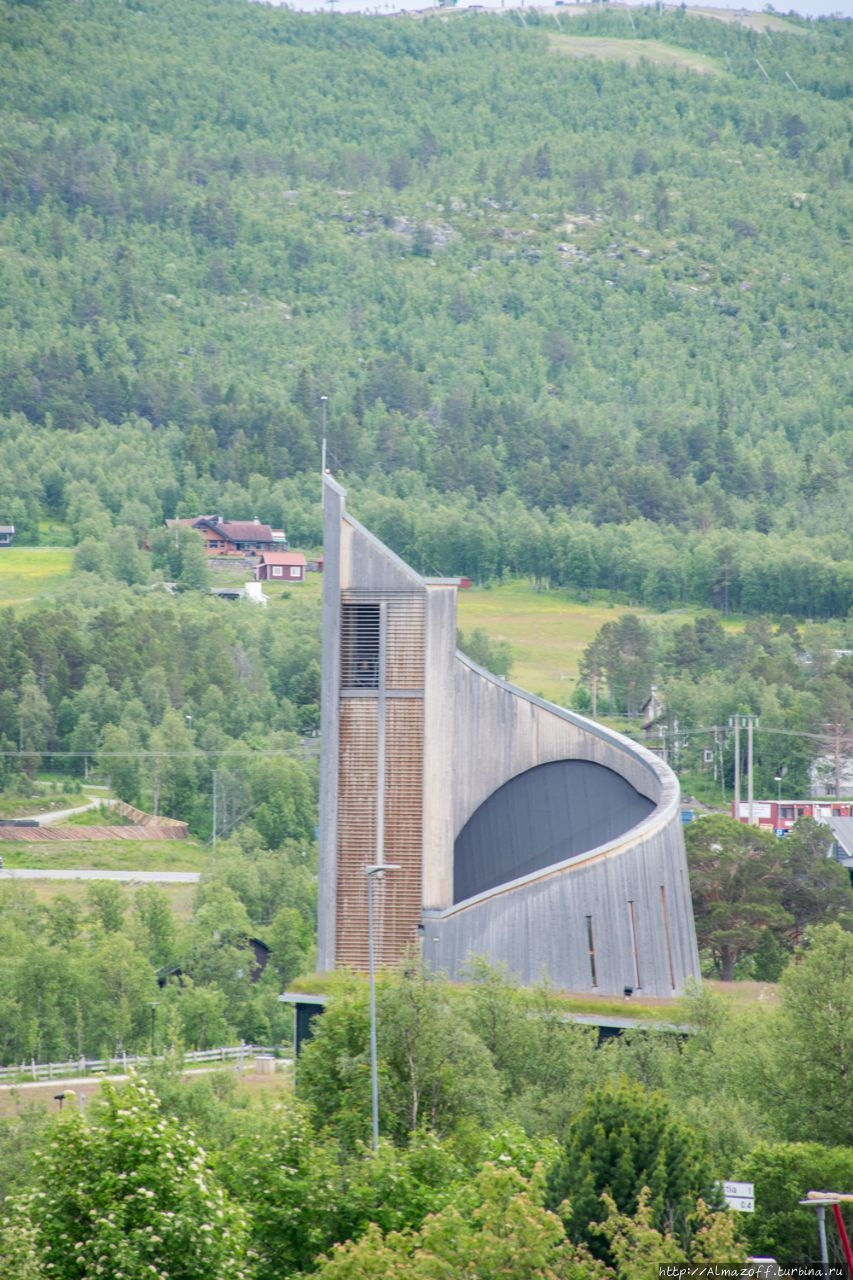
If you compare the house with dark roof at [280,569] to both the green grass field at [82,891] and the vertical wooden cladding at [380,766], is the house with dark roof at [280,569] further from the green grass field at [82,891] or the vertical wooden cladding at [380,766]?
the vertical wooden cladding at [380,766]

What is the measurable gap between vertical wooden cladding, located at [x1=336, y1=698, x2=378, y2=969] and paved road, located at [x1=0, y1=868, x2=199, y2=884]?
49.1 metres

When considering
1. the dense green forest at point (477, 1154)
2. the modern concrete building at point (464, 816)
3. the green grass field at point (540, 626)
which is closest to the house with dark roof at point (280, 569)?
the green grass field at point (540, 626)

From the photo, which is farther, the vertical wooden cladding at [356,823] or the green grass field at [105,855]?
the green grass field at [105,855]

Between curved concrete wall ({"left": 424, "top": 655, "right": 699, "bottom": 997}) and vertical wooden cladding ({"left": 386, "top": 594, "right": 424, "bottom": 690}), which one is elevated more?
vertical wooden cladding ({"left": 386, "top": 594, "right": 424, "bottom": 690})

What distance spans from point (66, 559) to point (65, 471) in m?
25.6

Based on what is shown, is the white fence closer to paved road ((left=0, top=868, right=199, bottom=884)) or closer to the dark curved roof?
the dark curved roof

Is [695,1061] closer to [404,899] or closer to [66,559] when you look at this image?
[404,899]

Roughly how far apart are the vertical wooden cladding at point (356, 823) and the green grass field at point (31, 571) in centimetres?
9985

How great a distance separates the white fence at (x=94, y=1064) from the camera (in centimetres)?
6182

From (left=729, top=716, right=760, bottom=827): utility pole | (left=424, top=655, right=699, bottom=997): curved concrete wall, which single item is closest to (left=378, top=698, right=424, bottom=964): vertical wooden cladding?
(left=424, top=655, right=699, bottom=997): curved concrete wall

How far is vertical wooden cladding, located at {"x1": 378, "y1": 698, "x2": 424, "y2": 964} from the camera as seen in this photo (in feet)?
141

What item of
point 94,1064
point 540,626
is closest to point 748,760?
point 540,626

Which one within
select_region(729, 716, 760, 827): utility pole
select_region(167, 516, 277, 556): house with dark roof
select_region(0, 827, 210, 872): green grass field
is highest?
Result: select_region(729, 716, 760, 827): utility pole

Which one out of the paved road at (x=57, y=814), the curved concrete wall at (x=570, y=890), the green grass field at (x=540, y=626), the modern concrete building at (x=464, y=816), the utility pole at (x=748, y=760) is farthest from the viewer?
the green grass field at (x=540, y=626)
